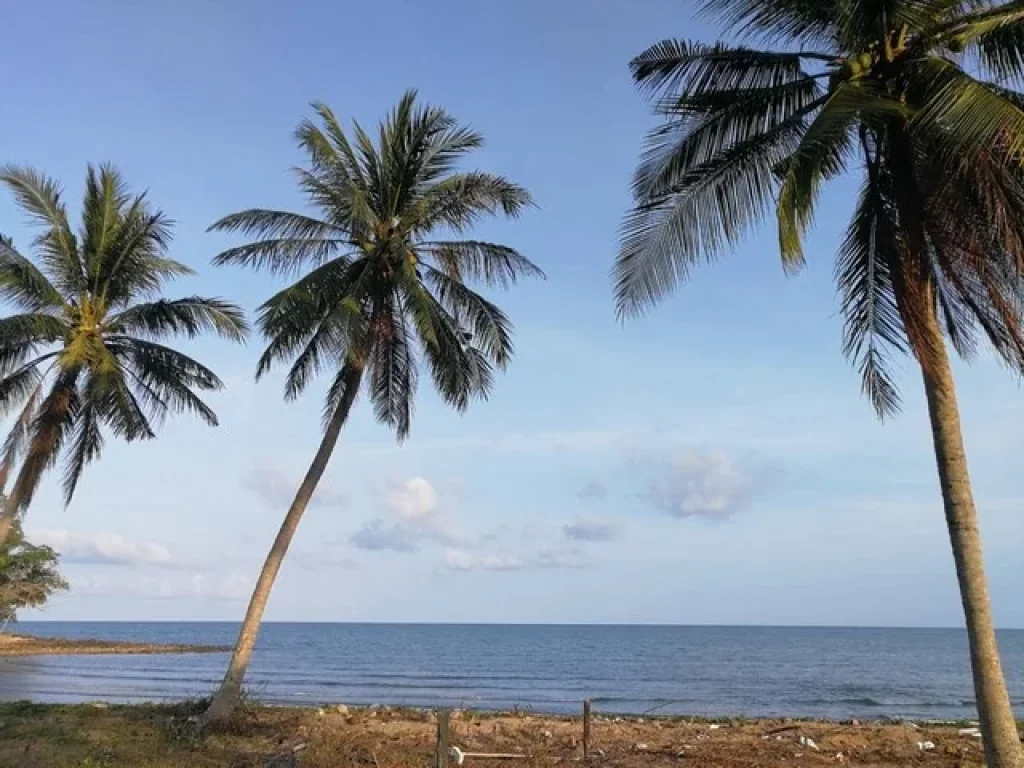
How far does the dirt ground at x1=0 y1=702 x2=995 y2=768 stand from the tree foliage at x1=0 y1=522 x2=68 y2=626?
42368 mm

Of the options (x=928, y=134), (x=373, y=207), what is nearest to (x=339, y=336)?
(x=373, y=207)

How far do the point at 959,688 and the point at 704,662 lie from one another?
859 inches

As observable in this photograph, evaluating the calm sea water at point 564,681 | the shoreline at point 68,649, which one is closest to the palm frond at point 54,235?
the calm sea water at point 564,681

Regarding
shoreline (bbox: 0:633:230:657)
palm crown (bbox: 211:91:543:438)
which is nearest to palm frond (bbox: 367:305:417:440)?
palm crown (bbox: 211:91:543:438)

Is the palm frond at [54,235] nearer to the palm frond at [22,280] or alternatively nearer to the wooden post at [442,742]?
the palm frond at [22,280]

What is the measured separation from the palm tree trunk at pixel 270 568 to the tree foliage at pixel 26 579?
1740 inches

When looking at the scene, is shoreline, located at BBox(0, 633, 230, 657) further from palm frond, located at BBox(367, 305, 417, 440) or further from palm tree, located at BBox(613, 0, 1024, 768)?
palm tree, located at BBox(613, 0, 1024, 768)

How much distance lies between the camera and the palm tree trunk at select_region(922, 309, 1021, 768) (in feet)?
24.7

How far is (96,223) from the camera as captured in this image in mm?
17625

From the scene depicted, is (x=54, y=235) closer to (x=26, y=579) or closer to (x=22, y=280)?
(x=22, y=280)

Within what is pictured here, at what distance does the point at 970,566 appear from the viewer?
771 centimetres

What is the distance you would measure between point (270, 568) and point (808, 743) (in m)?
8.71

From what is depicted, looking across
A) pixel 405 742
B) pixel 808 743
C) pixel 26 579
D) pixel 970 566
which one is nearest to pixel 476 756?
pixel 405 742

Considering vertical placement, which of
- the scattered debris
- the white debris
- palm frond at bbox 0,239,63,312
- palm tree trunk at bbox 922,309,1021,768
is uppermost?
palm frond at bbox 0,239,63,312
